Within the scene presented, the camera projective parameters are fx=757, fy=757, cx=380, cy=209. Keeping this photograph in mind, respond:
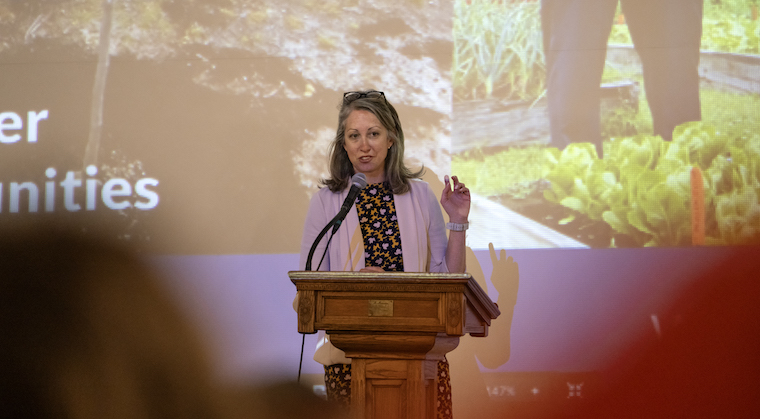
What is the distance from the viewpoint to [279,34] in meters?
3.98

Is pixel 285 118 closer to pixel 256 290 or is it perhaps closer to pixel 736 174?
pixel 256 290

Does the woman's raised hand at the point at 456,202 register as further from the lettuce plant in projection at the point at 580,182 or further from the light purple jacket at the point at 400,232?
the lettuce plant in projection at the point at 580,182

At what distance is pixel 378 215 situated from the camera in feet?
7.32

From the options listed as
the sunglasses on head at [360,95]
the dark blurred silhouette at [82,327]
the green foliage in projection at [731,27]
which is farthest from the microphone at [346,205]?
the green foliage in projection at [731,27]

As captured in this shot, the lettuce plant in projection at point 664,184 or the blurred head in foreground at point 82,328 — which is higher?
the lettuce plant in projection at point 664,184

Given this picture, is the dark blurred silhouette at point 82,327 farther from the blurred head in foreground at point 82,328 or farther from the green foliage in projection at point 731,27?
the green foliage in projection at point 731,27

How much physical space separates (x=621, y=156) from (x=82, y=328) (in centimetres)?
294

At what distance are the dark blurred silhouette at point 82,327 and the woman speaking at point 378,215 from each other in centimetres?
189

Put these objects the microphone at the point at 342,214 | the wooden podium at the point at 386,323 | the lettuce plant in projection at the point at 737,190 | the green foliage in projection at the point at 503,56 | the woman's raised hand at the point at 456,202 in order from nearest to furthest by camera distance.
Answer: the wooden podium at the point at 386,323, the microphone at the point at 342,214, the woman's raised hand at the point at 456,202, the lettuce plant in projection at the point at 737,190, the green foliage in projection at the point at 503,56

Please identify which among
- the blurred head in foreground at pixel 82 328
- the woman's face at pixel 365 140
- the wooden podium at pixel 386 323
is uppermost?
the woman's face at pixel 365 140

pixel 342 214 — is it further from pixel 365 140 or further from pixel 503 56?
pixel 503 56

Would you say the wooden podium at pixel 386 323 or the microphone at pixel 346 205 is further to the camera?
the microphone at pixel 346 205

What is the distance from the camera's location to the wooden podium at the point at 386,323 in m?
1.68

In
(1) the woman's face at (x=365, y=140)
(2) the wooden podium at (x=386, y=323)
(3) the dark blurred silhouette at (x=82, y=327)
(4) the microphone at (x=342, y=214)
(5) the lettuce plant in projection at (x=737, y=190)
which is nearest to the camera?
(2) the wooden podium at (x=386, y=323)
